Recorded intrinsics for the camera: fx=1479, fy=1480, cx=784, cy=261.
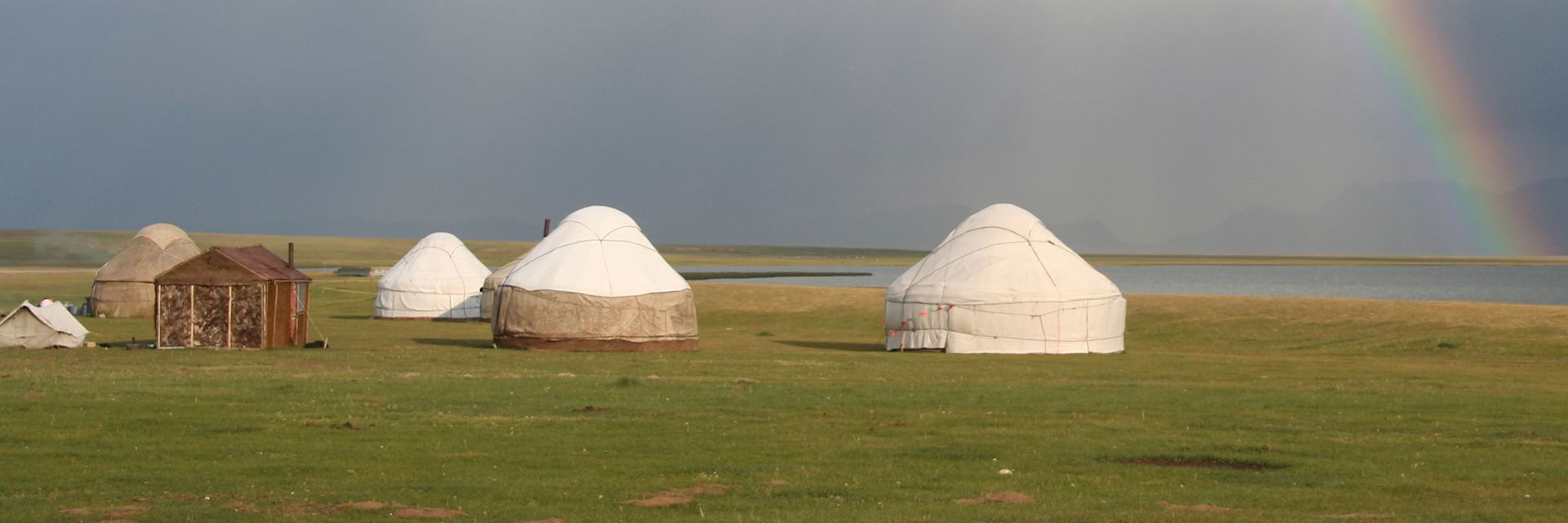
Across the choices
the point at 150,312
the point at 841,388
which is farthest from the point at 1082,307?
the point at 150,312

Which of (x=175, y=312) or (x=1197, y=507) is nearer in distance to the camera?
(x=1197, y=507)

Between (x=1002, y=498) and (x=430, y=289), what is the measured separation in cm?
3960

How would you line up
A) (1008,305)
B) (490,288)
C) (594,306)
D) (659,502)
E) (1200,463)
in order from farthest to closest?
(490,288) → (1008,305) → (594,306) → (1200,463) → (659,502)

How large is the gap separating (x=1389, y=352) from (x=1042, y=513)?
24.9 meters

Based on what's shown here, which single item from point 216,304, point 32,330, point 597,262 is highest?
point 597,262

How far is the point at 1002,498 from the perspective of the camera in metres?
11.4

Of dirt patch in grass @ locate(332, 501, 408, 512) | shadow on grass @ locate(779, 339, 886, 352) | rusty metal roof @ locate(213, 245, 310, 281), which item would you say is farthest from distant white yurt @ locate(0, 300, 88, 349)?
dirt patch in grass @ locate(332, 501, 408, 512)

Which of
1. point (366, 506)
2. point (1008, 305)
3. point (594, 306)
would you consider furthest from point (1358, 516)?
point (594, 306)

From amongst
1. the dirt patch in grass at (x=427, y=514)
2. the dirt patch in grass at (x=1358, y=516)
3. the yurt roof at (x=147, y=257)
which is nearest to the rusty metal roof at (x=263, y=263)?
the yurt roof at (x=147, y=257)

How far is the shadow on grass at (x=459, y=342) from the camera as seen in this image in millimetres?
33250

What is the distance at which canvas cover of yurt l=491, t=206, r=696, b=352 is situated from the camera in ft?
103

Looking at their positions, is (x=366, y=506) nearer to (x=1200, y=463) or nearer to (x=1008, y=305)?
(x=1200, y=463)

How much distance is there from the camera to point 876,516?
10.5 metres

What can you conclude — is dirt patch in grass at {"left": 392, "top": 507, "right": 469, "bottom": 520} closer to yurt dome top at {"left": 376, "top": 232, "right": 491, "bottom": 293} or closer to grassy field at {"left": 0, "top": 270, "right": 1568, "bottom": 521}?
grassy field at {"left": 0, "top": 270, "right": 1568, "bottom": 521}
